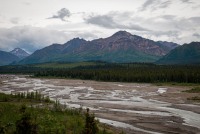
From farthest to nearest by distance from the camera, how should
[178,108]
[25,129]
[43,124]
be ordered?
[178,108] → [43,124] → [25,129]

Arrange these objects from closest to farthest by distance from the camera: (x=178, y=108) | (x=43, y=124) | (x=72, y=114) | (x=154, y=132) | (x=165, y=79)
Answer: (x=43, y=124) → (x=154, y=132) → (x=72, y=114) → (x=178, y=108) → (x=165, y=79)

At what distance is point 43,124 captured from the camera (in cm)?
4434

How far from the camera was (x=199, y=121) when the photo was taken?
2295 inches

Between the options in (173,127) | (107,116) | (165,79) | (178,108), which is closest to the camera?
(173,127)

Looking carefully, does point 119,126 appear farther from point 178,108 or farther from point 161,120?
point 178,108

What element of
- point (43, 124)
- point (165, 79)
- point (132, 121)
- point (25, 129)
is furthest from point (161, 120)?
point (165, 79)

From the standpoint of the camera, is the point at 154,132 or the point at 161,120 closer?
the point at 154,132

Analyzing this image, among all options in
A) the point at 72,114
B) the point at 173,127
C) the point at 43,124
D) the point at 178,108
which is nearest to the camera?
the point at 43,124

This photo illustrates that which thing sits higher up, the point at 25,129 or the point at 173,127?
the point at 25,129

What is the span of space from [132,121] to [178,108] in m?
22.8

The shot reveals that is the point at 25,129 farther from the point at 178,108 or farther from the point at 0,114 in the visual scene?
the point at 178,108

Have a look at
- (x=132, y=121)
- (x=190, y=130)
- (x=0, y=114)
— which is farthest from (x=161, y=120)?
(x=0, y=114)

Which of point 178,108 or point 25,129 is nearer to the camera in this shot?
point 25,129

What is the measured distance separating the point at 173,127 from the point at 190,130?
3.46 metres
